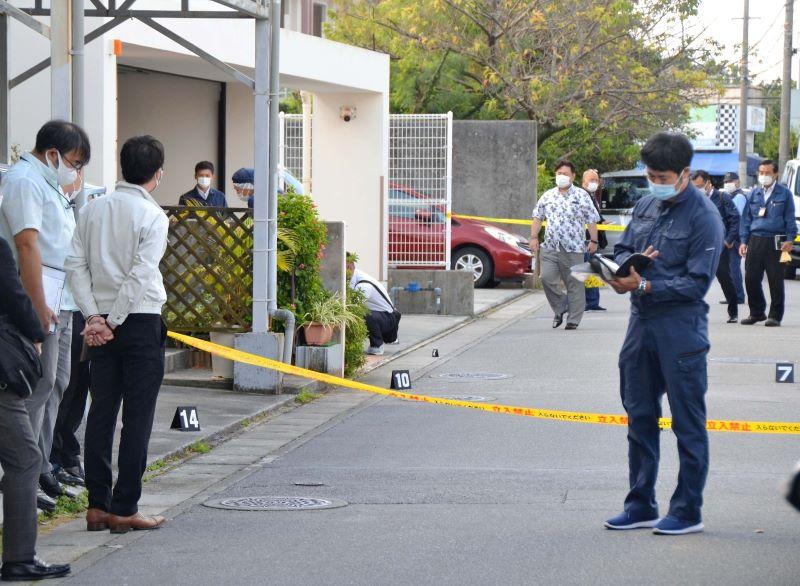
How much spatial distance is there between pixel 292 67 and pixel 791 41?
29584 millimetres

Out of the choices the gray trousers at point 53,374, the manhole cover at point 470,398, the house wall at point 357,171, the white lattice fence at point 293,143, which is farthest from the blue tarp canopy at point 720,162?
the gray trousers at point 53,374

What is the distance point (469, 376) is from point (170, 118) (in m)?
7.77

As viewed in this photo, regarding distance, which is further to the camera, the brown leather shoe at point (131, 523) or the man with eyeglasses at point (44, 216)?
the brown leather shoe at point (131, 523)

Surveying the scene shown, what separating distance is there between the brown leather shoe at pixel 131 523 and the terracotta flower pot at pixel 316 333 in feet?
19.0

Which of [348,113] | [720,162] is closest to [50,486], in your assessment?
[348,113]

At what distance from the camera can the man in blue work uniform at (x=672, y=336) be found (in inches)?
269

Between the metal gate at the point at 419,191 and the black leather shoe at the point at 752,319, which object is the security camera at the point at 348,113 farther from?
the black leather shoe at the point at 752,319

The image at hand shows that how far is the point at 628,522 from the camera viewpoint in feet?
22.9

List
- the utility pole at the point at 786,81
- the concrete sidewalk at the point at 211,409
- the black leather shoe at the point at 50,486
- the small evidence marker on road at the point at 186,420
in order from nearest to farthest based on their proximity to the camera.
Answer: the black leather shoe at the point at 50,486, the concrete sidewalk at the point at 211,409, the small evidence marker on road at the point at 186,420, the utility pole at the point at 786,81

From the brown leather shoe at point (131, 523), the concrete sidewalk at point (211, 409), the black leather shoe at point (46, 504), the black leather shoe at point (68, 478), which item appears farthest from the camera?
the concrete sidewalk at point (211, 409)

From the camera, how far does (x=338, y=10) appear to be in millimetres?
31062

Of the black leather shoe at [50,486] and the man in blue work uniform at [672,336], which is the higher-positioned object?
the man in blue work uniform at [672,336]

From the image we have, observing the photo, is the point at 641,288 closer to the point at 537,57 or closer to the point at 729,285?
the point at 729,285

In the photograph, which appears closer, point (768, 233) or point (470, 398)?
point (470, 398)
